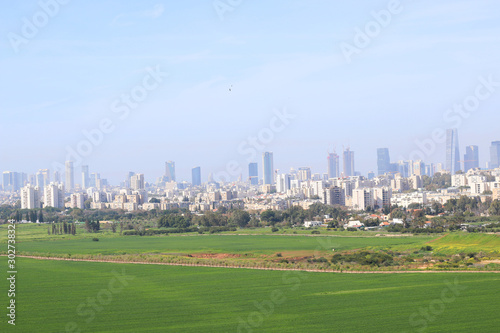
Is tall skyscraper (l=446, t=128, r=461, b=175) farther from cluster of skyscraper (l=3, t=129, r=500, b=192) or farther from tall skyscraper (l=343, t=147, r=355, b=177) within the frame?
tall skyscraper (l=343, t=147, r=355, b=177)

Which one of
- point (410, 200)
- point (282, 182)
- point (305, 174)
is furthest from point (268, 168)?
point (410, 200)

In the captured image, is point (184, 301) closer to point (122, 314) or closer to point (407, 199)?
point (122, 314)

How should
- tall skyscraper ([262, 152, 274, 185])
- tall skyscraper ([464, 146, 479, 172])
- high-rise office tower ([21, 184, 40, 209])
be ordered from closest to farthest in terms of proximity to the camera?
high-rise office tower ([21, 184, 40, 209]), tall skyscraper ([464, 146, 479, 172]), tall skyscraper ([262, 152, 274, 185])

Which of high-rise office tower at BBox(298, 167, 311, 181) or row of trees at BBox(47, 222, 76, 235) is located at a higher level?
high-rise office tower at BBox(298, 167, 311, 181)

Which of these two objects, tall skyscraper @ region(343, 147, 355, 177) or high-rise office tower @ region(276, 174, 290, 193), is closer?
high-rise office tower @ region(276, 174, 290, 193)

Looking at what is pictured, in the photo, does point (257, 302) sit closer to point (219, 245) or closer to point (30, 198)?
point (219, 245)

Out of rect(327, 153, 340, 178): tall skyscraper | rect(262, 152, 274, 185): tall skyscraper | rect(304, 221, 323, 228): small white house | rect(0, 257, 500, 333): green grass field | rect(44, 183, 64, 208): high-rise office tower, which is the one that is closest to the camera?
rect(0, 257, 500, 333): green grass field

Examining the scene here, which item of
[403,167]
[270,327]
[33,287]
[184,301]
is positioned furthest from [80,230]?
[403,167]

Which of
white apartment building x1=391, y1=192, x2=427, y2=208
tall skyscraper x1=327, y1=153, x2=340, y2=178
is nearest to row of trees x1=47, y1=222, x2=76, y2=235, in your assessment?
white apartment building x1=391, y1=192, x2=427, y2=208
